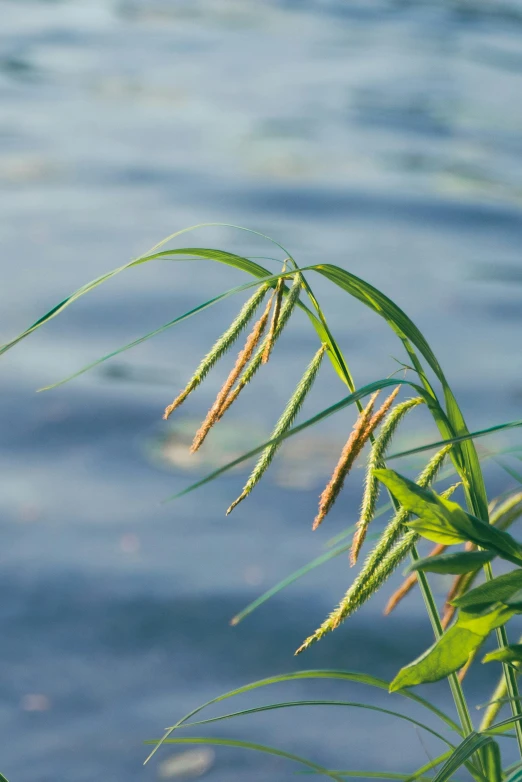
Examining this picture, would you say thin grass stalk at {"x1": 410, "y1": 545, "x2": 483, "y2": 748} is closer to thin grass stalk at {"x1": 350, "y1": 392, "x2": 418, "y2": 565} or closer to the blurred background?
thin grass stalk at {"x1": 350, "y1": 392, "x2": 418, "y2": 565}

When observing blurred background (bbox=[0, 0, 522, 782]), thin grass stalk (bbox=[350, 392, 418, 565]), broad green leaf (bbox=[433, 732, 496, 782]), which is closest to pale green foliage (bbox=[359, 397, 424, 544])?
thin grass stalk (bbox=[350, 392, 418, 565])

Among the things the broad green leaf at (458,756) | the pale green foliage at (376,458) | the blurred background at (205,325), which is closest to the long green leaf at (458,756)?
the broad green leaf at (458,756)

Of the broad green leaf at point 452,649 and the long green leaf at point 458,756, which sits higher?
the broad green leaf at point 452,649

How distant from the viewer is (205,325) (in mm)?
2094

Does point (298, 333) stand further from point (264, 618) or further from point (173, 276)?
point (264, 618)

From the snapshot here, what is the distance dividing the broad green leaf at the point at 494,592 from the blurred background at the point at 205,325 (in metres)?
0.73

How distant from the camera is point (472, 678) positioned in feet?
4.20

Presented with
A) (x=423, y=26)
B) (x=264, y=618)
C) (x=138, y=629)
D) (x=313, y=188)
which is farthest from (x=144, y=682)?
(x=423, y=26)

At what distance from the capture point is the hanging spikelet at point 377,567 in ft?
1.56

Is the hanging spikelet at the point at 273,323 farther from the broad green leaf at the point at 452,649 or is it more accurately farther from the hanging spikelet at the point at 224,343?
the broad green leaf at the point at 452,649

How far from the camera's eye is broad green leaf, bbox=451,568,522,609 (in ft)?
1.52

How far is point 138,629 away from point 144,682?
10 centimetres

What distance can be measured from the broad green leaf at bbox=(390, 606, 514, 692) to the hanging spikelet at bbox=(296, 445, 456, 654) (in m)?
0.04

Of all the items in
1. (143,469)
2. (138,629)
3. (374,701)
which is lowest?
(374,701)
